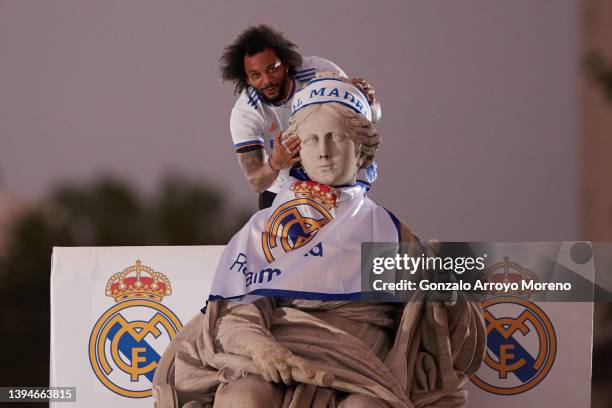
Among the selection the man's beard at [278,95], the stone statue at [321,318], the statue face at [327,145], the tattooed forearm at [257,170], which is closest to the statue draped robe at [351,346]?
the stone statue at [321,318]

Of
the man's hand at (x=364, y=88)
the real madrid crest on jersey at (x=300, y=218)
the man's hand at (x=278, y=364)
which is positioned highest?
the man's hand at (x=364, y=88)

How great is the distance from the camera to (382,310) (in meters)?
3.63

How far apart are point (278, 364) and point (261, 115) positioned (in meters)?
1.52

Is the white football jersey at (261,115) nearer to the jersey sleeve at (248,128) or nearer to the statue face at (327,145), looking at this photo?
the jersey sleeve at (248,128)

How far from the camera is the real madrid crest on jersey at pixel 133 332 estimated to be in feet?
14.3

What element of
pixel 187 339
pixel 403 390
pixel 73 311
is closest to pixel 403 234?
pixel 403 390

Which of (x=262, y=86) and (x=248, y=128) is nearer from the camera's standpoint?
(x=262, y=86)

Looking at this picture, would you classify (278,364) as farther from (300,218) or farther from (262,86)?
(262,86)

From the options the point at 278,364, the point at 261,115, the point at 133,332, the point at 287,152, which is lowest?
the point at 278,364

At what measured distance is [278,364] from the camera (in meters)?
3.29

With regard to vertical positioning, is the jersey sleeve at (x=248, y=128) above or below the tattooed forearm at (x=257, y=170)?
above

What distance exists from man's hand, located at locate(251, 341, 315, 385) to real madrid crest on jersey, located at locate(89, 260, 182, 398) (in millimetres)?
1100

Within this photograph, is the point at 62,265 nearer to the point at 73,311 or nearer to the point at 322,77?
the point at 73,311

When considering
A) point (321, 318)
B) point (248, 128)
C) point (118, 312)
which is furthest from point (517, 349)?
point (118, 312)
